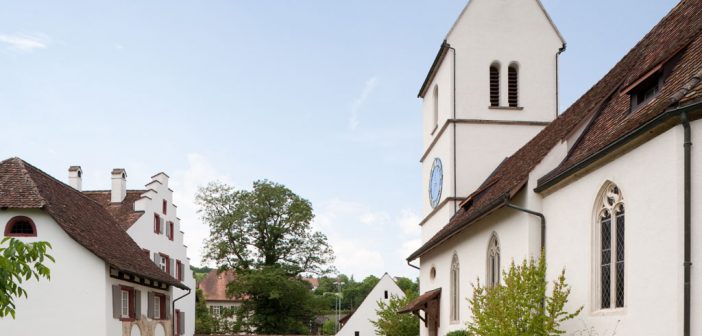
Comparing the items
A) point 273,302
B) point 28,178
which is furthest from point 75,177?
point 273,302

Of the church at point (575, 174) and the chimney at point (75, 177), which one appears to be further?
the chimney at point (75, 177)

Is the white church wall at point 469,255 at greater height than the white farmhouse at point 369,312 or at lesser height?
greater

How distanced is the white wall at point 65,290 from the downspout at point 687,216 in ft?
62.1

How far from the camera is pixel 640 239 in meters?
10.1

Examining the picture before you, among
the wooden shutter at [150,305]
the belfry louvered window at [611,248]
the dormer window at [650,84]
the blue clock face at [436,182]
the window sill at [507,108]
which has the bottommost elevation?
the wooden shutter at [150,305]

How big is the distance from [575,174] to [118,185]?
2869 centimetres

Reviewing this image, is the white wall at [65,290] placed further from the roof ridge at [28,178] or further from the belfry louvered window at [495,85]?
the belfry louvered window at [495,85]

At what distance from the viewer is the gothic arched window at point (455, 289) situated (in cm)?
2096

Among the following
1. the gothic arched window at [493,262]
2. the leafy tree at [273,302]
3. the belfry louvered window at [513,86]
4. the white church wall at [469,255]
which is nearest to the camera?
the white church wall at [469,255]

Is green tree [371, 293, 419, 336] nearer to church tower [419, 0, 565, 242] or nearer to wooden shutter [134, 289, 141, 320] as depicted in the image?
church tower [419, 0, 565, 242]

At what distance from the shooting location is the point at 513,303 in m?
12.0

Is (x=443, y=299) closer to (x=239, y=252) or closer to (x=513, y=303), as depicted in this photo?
(x=513, y=303)

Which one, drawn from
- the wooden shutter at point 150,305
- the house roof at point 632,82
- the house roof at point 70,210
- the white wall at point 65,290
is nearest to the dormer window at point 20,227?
the white wall at point 65,290

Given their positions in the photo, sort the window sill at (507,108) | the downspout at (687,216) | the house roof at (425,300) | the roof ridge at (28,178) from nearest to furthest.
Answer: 1. the downspout at (687,216)
2. the roof ridge at (28,178)
3. the house roof at (425,300)
4. the window sill at (507,108)
